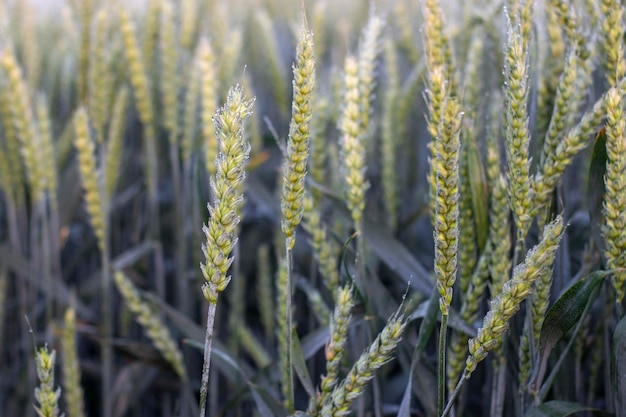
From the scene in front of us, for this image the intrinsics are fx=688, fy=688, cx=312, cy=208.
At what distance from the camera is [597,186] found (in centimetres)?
77

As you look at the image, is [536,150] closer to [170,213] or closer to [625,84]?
[625,84]

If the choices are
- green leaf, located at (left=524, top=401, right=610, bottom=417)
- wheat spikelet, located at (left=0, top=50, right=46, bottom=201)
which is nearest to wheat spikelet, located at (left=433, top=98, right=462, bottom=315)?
green leaf, located at (left=524, top=401, right=610, bottom=417)

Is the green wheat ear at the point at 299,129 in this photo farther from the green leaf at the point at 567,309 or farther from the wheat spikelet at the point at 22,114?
the wheat spikelet at the point at 22,114

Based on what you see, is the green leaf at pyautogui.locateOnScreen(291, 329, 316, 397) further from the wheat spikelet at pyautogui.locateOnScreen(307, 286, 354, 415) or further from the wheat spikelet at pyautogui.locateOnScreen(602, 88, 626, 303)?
the wheat spikelet at pyautogui.locateOnScreen(602, 88, 626, 303)

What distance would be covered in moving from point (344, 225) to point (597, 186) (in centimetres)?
39

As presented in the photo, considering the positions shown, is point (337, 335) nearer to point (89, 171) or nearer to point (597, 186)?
point (597, 186)

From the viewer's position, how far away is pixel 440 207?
0.59 meters

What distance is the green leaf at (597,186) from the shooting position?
2.46ft

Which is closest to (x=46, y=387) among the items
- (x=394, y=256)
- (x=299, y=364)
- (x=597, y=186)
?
(x=299, y=364)

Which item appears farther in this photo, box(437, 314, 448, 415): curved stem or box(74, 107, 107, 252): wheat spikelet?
box(74, 107, 107, 252): wheat spikelet

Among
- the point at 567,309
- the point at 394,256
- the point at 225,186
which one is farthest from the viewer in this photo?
the point at 394,256

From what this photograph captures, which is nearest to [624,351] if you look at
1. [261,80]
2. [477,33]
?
[477,33]

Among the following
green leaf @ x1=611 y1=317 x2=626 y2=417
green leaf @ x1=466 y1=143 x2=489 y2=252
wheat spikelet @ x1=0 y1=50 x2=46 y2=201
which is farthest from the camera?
wheat spikelet @ x1=0 y1=50 x2=46 y2=201

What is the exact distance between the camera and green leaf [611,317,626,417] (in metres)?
0.68
